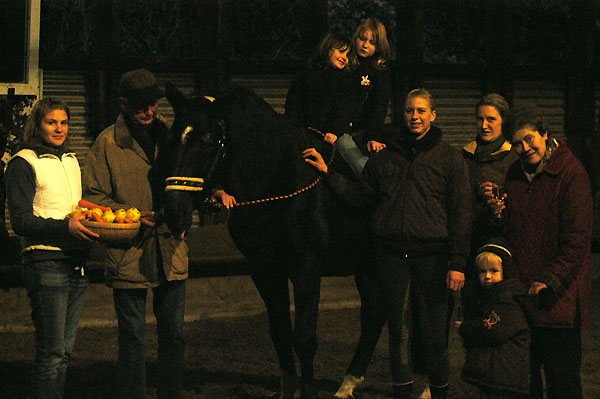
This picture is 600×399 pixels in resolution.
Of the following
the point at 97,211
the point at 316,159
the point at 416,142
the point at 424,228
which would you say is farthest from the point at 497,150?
the point at 97,211

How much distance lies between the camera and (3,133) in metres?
10.1

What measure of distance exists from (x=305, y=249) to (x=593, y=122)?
8.38 meters

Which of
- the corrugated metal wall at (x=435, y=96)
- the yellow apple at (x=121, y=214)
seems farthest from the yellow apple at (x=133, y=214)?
the corrugated metal wall at (x=435, y=96)

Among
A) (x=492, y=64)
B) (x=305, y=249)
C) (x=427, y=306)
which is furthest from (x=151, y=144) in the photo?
(x=492, y=64)

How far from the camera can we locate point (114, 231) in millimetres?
5199

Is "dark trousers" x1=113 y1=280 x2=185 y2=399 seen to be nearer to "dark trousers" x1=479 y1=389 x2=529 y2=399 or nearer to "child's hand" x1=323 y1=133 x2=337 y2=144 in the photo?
"child's hand" x1=323 y1=133 x2=337 y2=144

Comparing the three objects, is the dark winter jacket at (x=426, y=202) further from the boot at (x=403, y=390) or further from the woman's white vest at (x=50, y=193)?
the woman's white vest at (x=50, y=193)

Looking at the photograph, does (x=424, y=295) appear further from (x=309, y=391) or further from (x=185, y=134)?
(x=185, y=134)

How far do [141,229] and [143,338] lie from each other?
2.16 ft

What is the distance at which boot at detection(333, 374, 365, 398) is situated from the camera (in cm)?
682

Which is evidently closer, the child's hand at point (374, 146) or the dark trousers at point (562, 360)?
the dark trousers at point (562, 360)

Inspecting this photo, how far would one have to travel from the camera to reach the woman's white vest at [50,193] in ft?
17.4

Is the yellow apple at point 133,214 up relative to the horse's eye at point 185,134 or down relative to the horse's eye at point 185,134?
down

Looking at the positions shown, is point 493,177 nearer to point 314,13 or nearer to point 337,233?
point 337,233
